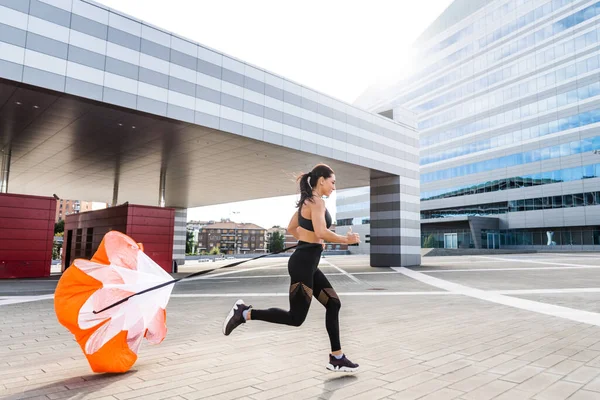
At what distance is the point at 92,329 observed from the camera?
3588 millimetres

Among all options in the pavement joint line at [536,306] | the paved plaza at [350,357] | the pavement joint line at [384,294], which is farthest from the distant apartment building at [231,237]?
the paved plaza at [350,357]

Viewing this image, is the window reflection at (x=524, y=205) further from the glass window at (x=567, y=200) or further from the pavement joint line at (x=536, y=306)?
the pavement joint line at (x=536, y=306)

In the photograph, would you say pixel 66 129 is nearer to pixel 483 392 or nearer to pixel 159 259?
pixel 159 259

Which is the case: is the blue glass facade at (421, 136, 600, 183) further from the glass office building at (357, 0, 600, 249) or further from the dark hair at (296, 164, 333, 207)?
the dark hair at (296, 164, 333, 207)

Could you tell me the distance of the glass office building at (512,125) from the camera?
1863 inches

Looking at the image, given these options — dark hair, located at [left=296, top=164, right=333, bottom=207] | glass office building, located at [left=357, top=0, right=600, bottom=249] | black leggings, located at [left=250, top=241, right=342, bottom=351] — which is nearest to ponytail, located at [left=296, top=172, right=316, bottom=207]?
dark hair, located at [left=296, top=164, right=333, bottom=207]

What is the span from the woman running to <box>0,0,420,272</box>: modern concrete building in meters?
10.8

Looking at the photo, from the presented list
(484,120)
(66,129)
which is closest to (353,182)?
A: (66,129)

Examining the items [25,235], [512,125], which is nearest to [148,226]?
[25,235]

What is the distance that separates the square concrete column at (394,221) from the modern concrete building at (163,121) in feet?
0.28

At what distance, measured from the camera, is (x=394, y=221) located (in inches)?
933

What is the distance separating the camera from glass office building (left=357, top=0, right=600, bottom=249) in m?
47.3

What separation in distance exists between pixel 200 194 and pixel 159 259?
13587 mm

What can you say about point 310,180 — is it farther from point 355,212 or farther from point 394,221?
point 355,212
